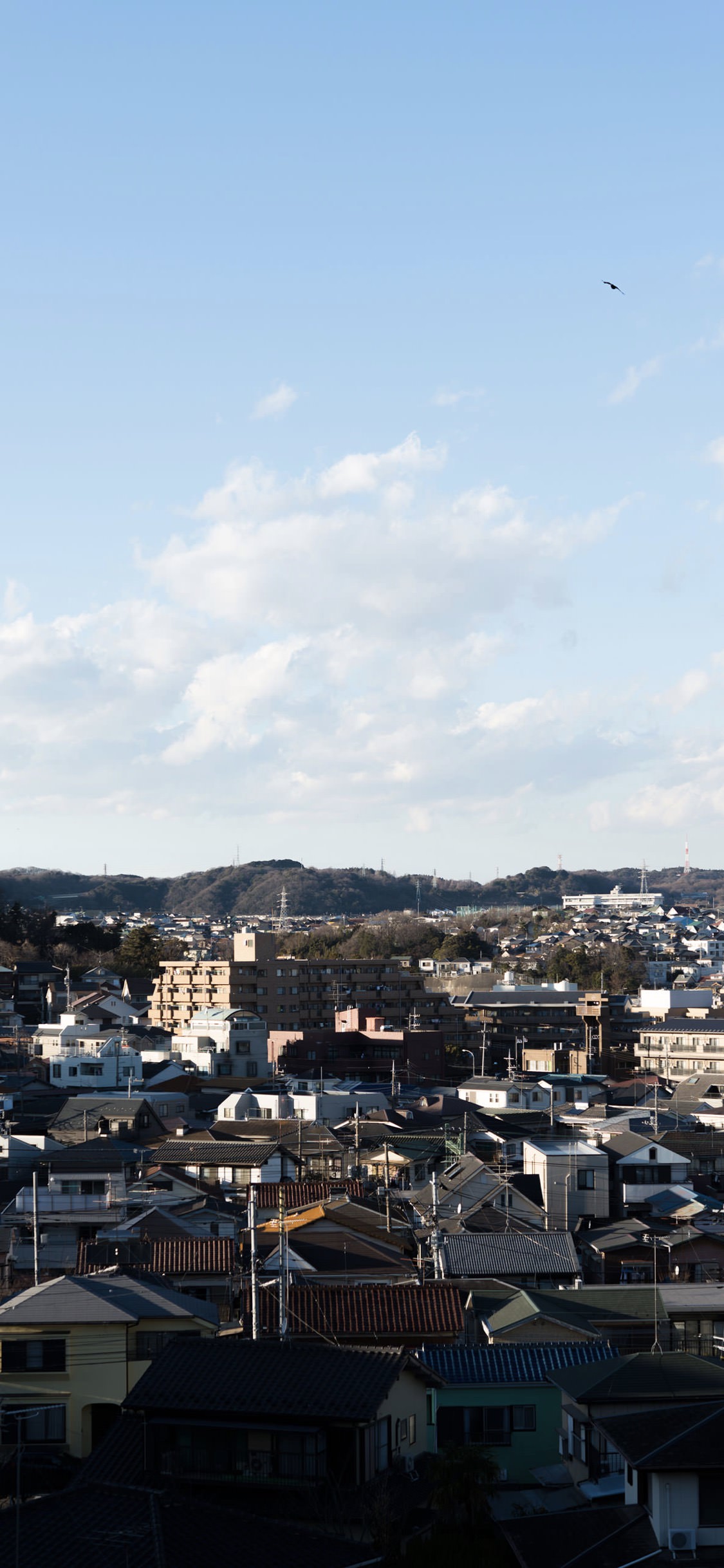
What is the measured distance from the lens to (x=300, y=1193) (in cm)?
2220

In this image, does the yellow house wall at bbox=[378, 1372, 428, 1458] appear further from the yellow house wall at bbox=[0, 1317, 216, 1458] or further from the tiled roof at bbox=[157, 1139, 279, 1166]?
the tiled roof at bbox=[157, 1139, 279, 1166]

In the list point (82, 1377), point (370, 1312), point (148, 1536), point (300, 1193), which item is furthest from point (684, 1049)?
point (148, 1536)

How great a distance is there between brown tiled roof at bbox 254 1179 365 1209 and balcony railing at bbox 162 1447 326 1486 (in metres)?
10.7

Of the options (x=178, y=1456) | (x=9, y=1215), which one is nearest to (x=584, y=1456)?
(x=178, y=1456)

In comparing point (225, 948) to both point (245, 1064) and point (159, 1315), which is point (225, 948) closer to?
point (245, 1064)

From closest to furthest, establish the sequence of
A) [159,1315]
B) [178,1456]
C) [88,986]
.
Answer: [178,1456]
[159,1315]
[88,986]

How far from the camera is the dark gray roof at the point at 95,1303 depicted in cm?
1227

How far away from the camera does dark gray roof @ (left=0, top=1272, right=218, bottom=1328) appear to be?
1227 centimetres

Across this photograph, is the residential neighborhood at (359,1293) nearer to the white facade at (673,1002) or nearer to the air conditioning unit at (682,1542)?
the air conditioning unit at (682,1542)

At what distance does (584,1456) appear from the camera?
1188 cm

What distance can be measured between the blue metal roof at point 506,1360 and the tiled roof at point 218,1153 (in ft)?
39.7

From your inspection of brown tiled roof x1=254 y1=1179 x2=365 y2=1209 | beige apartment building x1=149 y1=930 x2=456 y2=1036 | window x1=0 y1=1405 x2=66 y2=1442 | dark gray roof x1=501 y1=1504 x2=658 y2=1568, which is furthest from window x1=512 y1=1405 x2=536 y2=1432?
beige apartment building x1=149 y1=930 x2=456 y2=1036

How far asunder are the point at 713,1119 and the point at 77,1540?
87.9 feet

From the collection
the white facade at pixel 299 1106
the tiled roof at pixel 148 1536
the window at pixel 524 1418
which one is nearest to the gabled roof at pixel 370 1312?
the window at pixel 524 1418
